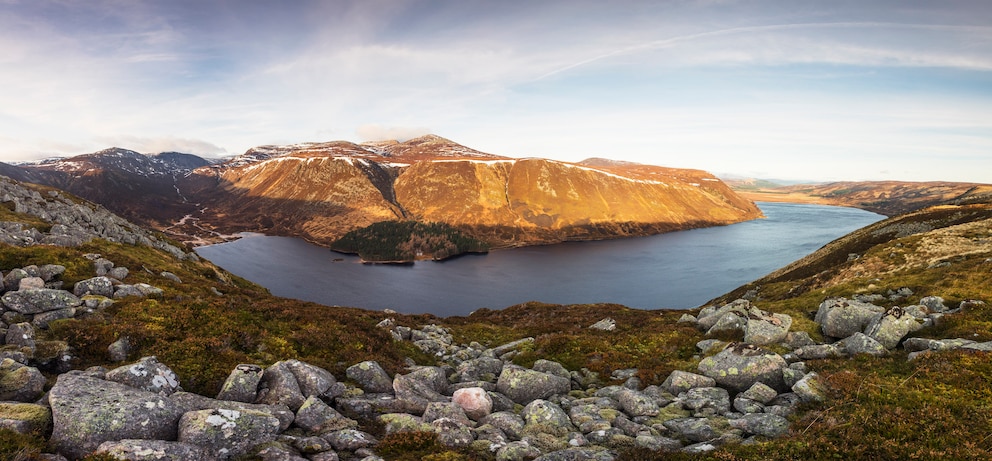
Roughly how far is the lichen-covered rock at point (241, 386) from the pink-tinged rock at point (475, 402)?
6.86 m

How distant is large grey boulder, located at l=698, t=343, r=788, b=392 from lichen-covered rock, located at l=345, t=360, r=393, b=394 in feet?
46.8

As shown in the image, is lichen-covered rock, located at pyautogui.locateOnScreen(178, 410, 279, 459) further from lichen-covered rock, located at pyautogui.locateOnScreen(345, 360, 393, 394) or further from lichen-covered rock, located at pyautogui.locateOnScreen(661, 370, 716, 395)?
lichen-covered rock, located at pyautogui.locateOnScreen(661, 370, 716, 395)

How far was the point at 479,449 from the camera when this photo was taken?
11.6m

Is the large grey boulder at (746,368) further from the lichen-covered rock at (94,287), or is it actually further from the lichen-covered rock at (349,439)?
the lichen-covered rock at (94,287)

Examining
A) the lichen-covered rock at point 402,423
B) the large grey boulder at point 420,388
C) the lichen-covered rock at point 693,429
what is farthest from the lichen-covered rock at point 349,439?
the lichen-covered rock at point 693,429

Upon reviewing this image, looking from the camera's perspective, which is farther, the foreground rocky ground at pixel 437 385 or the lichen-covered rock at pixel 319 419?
the lichen-covered rock at pixel 319 419

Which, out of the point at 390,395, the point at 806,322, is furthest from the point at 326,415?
the point at 806,322

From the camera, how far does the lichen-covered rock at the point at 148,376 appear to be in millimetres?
11546

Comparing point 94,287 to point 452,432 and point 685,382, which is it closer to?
point 452,432

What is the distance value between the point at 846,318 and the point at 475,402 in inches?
865

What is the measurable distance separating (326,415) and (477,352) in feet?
58.8

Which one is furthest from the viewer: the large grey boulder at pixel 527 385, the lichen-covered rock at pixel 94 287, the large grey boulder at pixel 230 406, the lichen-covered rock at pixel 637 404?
the lichen-covered rock at pixel 94 287

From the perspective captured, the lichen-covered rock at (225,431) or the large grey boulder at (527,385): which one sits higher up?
the lichen-covered rock at (225,431)

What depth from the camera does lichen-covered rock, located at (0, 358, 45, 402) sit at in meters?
10.1
